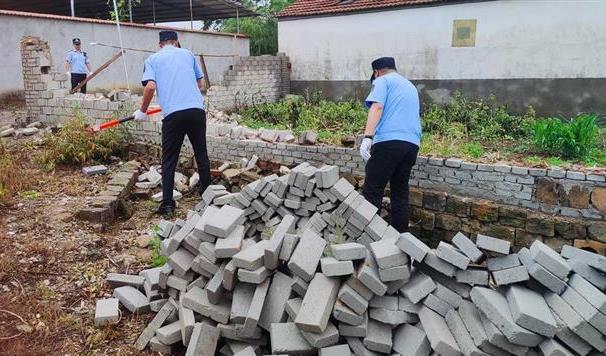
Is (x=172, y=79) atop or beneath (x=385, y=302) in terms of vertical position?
atop

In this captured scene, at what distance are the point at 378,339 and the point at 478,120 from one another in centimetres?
648

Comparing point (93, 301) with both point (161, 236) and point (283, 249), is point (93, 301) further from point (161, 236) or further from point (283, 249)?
point (283, 249)

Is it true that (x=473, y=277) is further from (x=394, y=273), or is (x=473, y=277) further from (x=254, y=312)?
(x=254, y=312)

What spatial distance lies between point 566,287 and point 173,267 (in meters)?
2.72

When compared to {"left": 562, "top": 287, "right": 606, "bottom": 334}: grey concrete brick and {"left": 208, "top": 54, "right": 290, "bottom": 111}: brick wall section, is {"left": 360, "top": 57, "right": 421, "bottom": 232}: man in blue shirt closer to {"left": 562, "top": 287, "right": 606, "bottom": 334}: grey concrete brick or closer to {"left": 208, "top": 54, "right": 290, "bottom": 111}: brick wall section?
{"left": 562, "top": 287, "right": 606, "bottom": 334}: grey concrete brick

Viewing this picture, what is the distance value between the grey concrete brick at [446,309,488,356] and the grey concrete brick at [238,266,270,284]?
1252mm

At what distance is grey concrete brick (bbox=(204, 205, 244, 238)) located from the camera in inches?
134

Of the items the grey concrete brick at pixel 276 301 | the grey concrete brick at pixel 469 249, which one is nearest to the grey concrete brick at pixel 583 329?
the grey concrete brick at pixel 469 249

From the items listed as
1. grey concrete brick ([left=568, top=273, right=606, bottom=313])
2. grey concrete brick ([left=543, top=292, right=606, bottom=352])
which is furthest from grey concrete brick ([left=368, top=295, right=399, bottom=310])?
grey concrete brick ([left=568, top=273, right=606, bottom=313])

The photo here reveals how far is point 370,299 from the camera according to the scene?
3016mm

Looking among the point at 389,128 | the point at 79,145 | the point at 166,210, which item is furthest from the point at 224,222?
the point at 79,145

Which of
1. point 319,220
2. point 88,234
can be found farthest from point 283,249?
point 88,234

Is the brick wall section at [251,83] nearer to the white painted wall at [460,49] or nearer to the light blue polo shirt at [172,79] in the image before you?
the white painted wall at [460,49]

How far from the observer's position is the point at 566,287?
2.82 metres
